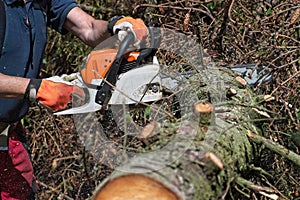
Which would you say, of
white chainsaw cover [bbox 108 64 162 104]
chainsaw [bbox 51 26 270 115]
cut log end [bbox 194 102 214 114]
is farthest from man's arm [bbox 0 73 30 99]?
cut log end [bbox 194 102 214 114]

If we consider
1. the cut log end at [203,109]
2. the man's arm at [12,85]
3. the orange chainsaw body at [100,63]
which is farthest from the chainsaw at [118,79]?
the cut log end at [203,109]

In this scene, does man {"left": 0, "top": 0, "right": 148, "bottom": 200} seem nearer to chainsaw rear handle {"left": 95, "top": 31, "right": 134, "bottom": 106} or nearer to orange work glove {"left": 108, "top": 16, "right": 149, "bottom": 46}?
orange work glove {"left": 108, "top": 16, "right": 149, "bottom": 46}

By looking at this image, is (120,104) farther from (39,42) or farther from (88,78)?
(39,42)

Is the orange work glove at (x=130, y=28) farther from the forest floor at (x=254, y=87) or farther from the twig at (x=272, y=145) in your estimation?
the twig at (x=272, y=145)

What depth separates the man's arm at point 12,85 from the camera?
2732mm

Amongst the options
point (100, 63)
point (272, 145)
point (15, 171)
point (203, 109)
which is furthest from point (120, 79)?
point (15, 171)

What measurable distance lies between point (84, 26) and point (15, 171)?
40.8 inches

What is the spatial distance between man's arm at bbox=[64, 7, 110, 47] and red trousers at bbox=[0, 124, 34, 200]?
2.47 feet

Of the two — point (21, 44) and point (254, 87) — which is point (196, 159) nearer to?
point (254, 87)

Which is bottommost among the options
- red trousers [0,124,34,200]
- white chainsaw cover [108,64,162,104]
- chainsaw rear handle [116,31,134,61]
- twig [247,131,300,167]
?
red trousers [0,124,34,200]

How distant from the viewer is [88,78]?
2.87 meters

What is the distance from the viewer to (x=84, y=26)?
3.51 m

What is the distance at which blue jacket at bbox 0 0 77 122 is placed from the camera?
2.94 metres

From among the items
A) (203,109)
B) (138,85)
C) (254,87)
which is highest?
(203,109)
